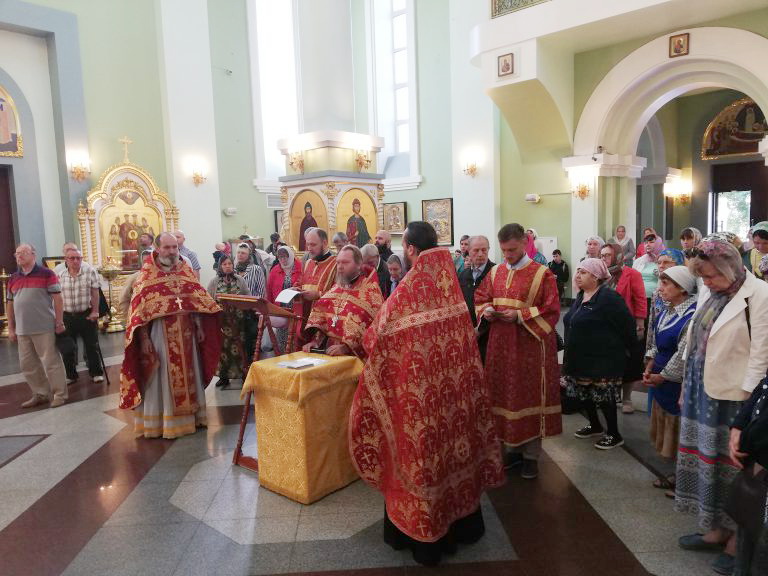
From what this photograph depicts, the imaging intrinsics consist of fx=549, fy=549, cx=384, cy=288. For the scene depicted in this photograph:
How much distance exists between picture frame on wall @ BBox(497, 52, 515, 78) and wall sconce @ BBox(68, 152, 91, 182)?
27.8ft

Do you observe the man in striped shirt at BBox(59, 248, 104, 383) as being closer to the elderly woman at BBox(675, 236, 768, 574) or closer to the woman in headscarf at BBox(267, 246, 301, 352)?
the woman in headscarf at BBox(267, 246, 301, 352)

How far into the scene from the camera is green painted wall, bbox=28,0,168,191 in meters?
11.6

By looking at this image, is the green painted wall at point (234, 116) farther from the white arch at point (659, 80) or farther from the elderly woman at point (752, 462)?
the elderly woman at point (752, 462)

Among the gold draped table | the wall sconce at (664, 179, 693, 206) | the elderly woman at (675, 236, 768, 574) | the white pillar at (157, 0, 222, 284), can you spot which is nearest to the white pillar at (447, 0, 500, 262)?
the wall sconce at (664, 179, 693, 206)

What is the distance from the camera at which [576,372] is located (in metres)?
4.34

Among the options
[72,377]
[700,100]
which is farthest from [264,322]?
[700,100]

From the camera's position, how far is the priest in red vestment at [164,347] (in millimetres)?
4777

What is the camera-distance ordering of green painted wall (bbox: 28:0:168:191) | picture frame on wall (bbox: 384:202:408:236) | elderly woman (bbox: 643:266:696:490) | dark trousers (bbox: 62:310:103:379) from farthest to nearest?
1. picture frame on wall (bbox: 384:202:408:236)
2. green painted wall (bbox: 28:0:168:191)
3. dark trousers (bbox: 62:310:103:379)
4. elderly woman (bbox: 643:266:696:490)

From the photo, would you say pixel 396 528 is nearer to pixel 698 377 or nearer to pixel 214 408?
pixel 698 377

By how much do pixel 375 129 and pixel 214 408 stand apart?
40.7 ft

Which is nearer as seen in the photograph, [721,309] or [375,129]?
[721,309]

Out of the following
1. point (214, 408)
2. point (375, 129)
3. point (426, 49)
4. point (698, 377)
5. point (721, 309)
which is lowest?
point (214, 408)

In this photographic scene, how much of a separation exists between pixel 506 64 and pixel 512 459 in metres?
8.34

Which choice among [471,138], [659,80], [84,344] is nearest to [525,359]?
[84,344]
